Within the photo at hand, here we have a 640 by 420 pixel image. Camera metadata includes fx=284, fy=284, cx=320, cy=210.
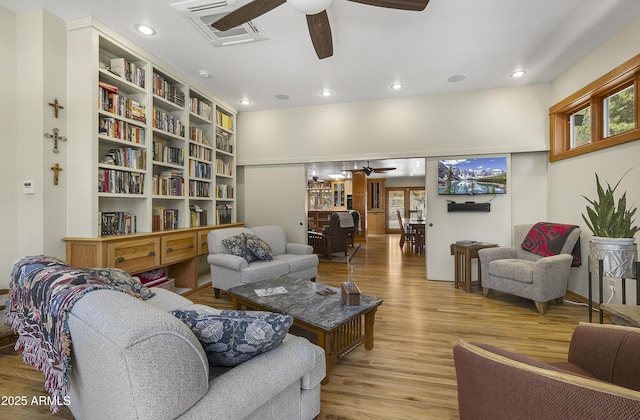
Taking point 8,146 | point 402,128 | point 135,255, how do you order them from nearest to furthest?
point 8,146 < point 135,255 < point 402,128

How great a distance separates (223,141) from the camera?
4.86 metres

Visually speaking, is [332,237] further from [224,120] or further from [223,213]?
[224,120]

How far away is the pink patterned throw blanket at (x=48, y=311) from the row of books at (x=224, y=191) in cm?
323

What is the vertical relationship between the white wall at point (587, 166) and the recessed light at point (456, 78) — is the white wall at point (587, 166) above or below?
below

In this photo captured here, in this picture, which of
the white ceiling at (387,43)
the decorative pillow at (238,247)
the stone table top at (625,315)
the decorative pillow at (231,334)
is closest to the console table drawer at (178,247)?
the decorative pillow at (238,247)

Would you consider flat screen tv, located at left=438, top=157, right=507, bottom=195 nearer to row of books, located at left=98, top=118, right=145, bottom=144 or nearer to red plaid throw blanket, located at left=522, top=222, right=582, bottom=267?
red plaid throw blanket, located at left=522, top=222, right=582, bottom=267

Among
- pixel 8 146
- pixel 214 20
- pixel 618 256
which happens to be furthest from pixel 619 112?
pixel 8 146

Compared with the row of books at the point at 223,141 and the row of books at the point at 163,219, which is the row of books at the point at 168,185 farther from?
the row of books at the point at 223,141

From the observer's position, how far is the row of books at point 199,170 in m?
4.05

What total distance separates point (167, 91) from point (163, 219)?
162 centimetres

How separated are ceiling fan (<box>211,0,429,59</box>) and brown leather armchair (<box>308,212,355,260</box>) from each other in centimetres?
425

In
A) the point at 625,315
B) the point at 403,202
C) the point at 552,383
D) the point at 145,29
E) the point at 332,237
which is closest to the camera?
the point at 552,383

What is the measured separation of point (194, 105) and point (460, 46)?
3.49 metres

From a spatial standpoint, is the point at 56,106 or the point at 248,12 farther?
the point at 56,106
